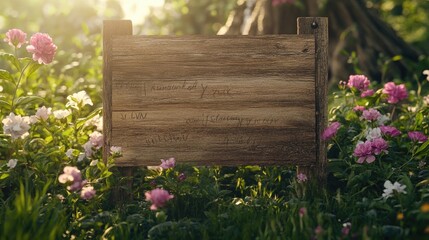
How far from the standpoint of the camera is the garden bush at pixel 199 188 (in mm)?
3574

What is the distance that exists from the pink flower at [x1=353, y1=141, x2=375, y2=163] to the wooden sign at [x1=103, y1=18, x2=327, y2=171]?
0.44 m

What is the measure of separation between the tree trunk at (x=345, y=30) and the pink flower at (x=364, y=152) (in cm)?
446

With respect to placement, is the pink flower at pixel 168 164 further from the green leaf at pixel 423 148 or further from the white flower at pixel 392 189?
the green leaf at pixel 423 148

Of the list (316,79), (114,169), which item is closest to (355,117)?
(316,79)

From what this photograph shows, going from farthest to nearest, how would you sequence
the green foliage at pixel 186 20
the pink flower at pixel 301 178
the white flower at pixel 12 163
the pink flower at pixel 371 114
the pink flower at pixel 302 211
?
the green foliage at pixel 186 20 → the pink flower at pixel 371 114 → the pink flower at pixel 301 178 → the white flower at pixel 12 163 → the pink flower at pixel 302 211

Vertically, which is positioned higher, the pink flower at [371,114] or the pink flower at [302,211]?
the pink flower at [371,114]

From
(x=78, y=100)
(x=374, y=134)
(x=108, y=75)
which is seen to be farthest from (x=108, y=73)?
(x=374, y=134)

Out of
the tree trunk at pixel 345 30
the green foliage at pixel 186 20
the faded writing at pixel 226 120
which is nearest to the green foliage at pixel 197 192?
the faded writing at pixel 226 120

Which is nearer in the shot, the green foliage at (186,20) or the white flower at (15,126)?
the white flower at (15,126)

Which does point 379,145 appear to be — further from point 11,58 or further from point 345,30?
point 345,30

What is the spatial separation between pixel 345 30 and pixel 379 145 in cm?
491

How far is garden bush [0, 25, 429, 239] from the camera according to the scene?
11.7ft

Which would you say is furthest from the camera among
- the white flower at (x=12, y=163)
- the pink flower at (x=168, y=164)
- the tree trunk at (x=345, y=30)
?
the tree trunk at (x=345, y=30)

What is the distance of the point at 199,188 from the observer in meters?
4.31
